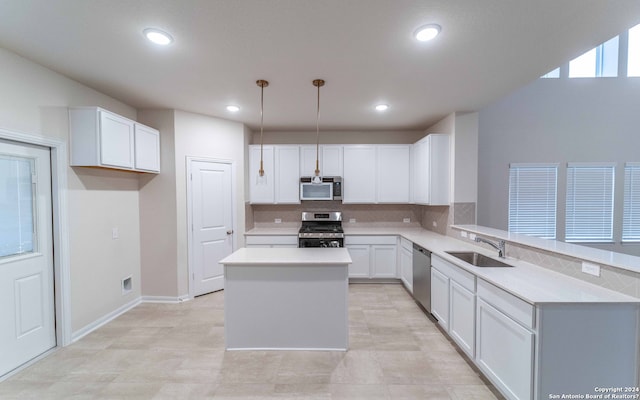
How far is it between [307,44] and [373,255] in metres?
3.30

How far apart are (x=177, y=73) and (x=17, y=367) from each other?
9.70 feet

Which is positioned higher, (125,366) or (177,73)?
(177,73)

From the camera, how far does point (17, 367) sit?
7.43ft

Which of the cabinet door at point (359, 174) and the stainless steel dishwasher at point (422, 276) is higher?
the cabinet door at point (359, 174)

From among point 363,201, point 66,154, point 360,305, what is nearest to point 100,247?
point 66,154

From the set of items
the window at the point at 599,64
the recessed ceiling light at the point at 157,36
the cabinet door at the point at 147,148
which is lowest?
the cabinet door at the point at 147,148

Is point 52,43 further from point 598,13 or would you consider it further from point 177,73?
point 598,13

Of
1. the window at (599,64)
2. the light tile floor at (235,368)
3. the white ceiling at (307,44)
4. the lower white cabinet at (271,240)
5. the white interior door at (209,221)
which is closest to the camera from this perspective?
the white ceiling at (307,44)

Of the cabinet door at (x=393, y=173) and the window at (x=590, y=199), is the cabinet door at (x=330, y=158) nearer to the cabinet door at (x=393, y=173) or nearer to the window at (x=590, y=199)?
the cabinet door at (x=393, y=173)

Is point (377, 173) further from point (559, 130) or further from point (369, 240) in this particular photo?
point (559, 130)

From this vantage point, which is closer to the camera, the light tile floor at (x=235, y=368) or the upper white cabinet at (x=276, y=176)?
the light tile floor at (x=235, y=368)

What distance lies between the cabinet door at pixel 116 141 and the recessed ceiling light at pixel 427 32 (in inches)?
121

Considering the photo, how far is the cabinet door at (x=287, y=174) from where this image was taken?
179 inches

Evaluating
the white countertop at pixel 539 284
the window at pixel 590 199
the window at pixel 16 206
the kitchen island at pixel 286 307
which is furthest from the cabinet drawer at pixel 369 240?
the window at pixel 16 206
